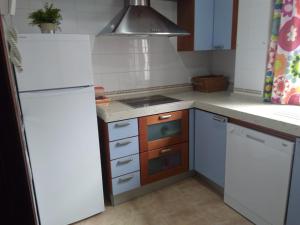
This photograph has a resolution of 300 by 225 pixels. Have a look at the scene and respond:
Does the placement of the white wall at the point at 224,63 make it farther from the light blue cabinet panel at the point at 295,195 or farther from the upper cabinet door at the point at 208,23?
the light blue cabinet panel at the point at 295,195

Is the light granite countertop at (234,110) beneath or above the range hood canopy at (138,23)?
beneath

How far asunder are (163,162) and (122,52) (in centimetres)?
120

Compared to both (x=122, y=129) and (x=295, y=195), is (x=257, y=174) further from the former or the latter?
Answer: (x=122, y=129)

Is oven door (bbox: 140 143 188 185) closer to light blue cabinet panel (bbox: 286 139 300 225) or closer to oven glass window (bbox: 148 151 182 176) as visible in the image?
oven glass window (bbox: 148 151 182 176)

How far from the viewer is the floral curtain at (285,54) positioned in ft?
5.86

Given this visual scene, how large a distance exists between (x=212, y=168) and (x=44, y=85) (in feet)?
5.34

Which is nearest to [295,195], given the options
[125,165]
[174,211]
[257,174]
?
[257,174]

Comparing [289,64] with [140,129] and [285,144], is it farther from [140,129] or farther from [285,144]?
[140,129]

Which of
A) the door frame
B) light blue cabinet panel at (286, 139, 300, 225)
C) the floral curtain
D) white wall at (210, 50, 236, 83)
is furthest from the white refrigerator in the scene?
white wall at (210, 50, 236, 83)

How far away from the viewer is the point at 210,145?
2203mm

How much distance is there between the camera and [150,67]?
2.62 metres

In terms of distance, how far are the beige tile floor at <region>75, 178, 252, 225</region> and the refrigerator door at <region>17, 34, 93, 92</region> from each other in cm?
Result: 117

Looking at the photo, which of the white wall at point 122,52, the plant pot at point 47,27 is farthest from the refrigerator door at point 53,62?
the white wall at point 122,52

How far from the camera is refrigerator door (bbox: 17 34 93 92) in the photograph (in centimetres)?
152
